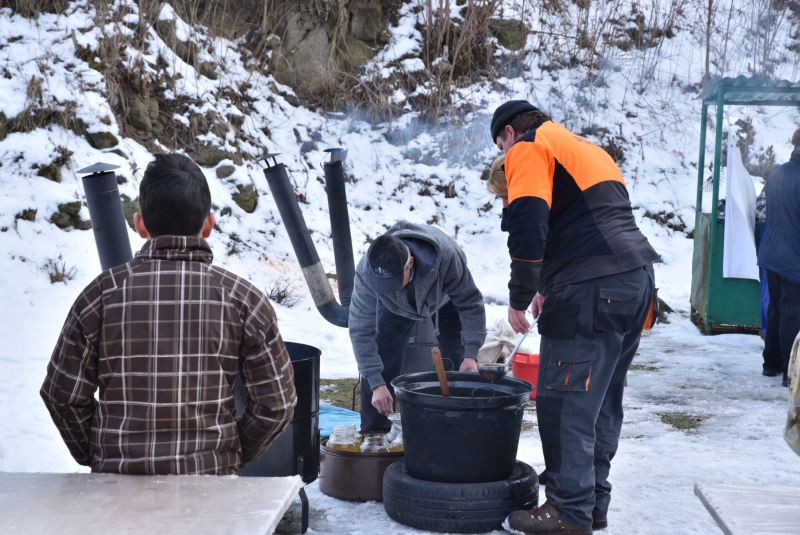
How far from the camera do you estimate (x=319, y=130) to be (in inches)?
456

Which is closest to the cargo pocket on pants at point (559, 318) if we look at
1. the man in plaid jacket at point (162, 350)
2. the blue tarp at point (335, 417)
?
the man in plaid jacket at point (162, 350)

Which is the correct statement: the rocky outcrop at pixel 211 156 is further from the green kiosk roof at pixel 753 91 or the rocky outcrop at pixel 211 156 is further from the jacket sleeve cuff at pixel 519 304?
the jacket sleeve cuff at pixel 519 304

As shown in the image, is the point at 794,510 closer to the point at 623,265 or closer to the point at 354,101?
the point at 623,265

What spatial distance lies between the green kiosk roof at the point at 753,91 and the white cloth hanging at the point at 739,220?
591 millimetres

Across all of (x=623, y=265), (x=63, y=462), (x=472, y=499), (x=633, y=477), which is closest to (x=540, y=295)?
(x=623, y=265)

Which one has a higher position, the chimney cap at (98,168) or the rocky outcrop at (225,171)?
the rocky outcrop at (225,171)

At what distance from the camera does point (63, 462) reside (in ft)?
13.7

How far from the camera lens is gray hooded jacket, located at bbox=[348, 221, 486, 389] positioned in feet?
13.3

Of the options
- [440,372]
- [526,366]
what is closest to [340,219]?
[526,366]

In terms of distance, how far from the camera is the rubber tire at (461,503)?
353cm

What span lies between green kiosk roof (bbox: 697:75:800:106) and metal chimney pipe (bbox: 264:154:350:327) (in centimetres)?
418

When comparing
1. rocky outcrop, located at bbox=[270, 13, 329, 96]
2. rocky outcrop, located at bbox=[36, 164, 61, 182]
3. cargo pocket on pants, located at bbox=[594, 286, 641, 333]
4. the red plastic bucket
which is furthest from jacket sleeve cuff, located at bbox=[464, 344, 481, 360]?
rocky outcrop, located at bbox=[270, 13, 329, 96]

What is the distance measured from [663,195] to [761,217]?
4.82m

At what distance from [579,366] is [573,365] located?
2 centimetres
